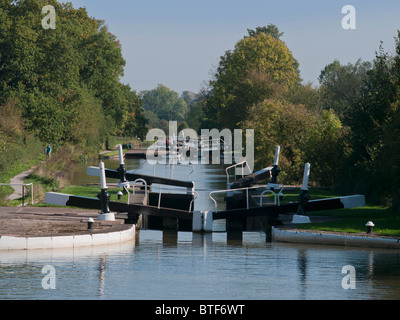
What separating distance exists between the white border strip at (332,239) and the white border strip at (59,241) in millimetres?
5846

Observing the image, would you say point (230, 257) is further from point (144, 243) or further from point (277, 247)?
point (144, 243)

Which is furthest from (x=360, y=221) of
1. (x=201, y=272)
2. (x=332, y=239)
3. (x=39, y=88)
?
(x=39, y=88)

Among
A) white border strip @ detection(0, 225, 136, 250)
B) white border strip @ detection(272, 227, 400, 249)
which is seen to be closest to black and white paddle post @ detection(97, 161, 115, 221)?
white border strip @ detection(0, 225, 136, 250)

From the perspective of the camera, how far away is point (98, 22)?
10744cm

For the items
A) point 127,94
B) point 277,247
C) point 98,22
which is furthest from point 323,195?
point 98,22

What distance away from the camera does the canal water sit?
57.5 ft

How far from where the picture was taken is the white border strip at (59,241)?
876 inches

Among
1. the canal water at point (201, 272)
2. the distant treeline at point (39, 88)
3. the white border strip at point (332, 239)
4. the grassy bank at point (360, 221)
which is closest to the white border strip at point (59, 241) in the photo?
the canal water at point (201, 272)

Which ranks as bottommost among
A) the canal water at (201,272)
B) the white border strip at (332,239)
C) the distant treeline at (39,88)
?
the canal water at (201,272)

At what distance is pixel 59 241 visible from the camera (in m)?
22.8

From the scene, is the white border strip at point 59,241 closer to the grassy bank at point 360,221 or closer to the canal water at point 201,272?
the canal water at point 201,272

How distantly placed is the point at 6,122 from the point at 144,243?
32.9 m

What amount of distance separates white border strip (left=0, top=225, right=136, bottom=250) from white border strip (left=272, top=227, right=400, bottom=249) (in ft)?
19.2
